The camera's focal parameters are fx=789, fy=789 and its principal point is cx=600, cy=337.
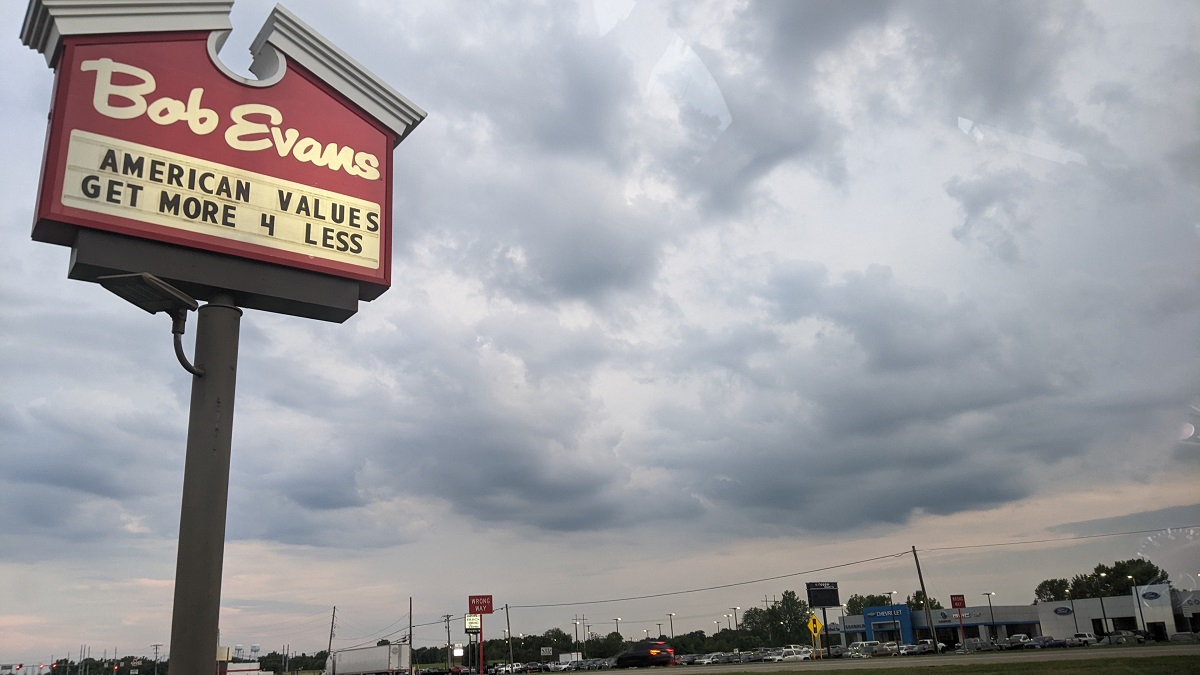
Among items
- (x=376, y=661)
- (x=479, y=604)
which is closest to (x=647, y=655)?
(x=479, y=604)

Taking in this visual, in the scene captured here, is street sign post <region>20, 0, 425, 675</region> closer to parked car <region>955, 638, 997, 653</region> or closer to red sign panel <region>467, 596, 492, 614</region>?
red sign panel <region>467, 596, 492, 614</region>

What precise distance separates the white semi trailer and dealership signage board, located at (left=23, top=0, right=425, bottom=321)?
64.7 metres

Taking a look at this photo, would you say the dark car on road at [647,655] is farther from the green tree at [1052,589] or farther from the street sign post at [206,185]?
the green tree at [1052,589]

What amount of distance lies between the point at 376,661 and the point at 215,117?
226 ft

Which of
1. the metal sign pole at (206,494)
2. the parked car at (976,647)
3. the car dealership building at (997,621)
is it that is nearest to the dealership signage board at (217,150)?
the metal sign pole at (206,494)

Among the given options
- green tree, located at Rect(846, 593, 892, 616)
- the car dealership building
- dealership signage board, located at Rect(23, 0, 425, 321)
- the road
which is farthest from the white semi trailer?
green tree, located at Rect(846, 593, 892, 616)

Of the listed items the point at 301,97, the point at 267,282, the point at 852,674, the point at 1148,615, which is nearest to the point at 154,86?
Result: the point at 301,97

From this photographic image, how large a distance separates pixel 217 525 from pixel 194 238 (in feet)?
13.5

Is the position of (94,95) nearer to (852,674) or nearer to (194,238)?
(194,238)

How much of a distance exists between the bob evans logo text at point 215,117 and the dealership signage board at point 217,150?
2 cm

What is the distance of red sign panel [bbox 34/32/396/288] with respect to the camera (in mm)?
10805

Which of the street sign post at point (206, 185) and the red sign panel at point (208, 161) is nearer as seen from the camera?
the street sign post at point (206, 185)

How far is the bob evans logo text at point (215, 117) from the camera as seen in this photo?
11281 millimetres

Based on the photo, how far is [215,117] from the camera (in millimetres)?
12094
